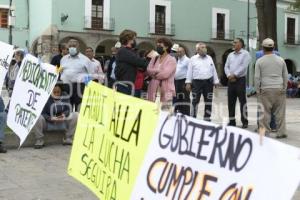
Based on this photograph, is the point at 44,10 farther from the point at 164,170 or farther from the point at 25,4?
the point at 164,170

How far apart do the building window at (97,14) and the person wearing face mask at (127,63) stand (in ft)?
96.7

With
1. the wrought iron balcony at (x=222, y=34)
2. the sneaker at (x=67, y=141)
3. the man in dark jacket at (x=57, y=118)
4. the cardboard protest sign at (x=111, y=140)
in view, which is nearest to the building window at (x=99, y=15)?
the wrought iron balcony at (x=222, y=34)

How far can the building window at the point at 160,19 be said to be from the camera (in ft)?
132

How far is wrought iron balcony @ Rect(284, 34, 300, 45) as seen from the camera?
4766 cm

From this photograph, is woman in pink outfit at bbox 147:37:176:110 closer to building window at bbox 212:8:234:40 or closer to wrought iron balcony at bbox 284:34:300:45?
building window at bbox 212:8:234:40

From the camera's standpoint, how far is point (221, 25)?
144ft

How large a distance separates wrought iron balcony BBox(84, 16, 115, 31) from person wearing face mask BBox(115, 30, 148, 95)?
95.2 feet

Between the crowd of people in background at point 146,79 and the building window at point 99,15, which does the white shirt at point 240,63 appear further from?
the building window at point 99,15

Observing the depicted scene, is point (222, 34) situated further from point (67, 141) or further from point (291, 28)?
point (67, 141)

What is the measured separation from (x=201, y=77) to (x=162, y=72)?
207 centimetres

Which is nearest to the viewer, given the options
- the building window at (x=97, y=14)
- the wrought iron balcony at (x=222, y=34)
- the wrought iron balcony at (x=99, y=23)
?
the wrought iron balcony at (x=99, y=23)

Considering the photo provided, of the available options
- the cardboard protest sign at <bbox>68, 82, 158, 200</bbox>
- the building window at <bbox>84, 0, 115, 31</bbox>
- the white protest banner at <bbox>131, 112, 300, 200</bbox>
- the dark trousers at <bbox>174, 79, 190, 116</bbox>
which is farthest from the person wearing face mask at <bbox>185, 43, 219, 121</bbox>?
the building window at <bbox>84, 0, 115, 31</bbox>

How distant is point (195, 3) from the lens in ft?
138

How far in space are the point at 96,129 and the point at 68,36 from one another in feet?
106
